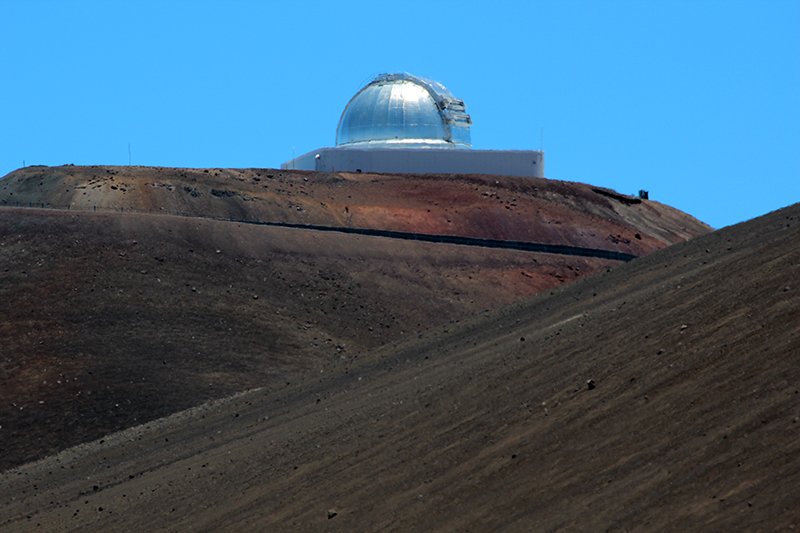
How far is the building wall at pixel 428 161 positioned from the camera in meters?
62.4

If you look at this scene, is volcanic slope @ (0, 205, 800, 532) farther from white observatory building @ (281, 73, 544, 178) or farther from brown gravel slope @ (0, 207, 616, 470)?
white observatory building @ (281, 73, 544, 178)

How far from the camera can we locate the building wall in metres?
62.4

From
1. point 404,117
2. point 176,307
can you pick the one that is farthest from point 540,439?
point 404,117

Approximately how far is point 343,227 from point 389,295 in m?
8.37

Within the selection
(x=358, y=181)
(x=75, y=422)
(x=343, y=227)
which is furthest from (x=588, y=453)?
(x=358, y=181)

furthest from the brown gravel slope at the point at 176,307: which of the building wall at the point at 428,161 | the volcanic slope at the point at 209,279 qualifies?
the building wall at the point at 428,161

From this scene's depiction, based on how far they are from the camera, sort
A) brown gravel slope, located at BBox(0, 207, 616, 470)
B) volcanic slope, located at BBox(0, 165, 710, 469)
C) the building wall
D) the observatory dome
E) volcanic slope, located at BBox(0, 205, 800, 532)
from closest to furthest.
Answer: volcanic slope, located at BBox(0, 205, 800, 532) < brown gravel slope, located at BBox(0, 207, 616, 470) < volcanic slope, located at BBox(0, 165, 710, 469) < the building wall < the observatory dome

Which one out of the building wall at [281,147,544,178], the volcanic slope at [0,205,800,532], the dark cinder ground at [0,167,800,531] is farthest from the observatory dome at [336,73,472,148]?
the volcanic slope at [0,205,800,532]

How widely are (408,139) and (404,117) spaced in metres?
1.50

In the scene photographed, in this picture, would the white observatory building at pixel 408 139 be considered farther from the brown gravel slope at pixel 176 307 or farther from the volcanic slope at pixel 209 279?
the brown gravel slope at pixel 176 307

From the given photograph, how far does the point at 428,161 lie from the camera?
62.9 metres

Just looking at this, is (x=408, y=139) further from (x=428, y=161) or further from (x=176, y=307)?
(x=176, y=307)

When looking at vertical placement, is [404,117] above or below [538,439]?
above

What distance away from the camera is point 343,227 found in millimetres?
46875
